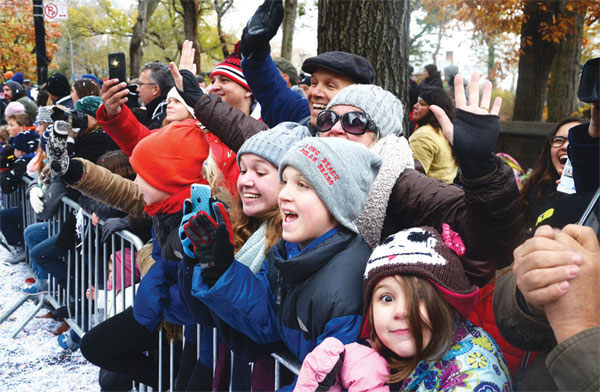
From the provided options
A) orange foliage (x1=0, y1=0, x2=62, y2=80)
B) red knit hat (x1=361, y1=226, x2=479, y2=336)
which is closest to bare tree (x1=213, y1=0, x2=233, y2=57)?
orange foliage (x1=0, y1=0, x2=62, y2=80)

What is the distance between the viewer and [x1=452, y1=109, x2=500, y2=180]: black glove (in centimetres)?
169

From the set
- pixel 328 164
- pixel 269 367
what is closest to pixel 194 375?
pixel 269 367

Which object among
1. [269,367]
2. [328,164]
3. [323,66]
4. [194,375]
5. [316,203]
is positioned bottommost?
[194,375]

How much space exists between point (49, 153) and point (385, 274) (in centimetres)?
297

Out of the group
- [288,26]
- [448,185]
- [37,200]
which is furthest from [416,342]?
[288,26]

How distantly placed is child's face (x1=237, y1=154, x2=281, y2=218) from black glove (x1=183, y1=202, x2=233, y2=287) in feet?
1.27

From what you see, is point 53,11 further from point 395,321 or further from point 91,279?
point 395,321

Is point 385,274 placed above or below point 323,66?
below

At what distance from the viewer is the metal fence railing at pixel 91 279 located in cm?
372

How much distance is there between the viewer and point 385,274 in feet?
5.73

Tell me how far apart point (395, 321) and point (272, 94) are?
2.17m

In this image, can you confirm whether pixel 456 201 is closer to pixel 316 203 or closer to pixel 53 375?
pixel 316 203

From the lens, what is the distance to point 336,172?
2.07 meters

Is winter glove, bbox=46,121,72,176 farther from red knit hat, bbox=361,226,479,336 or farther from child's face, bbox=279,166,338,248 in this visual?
red knit hat, bbox=361,226,479,336
